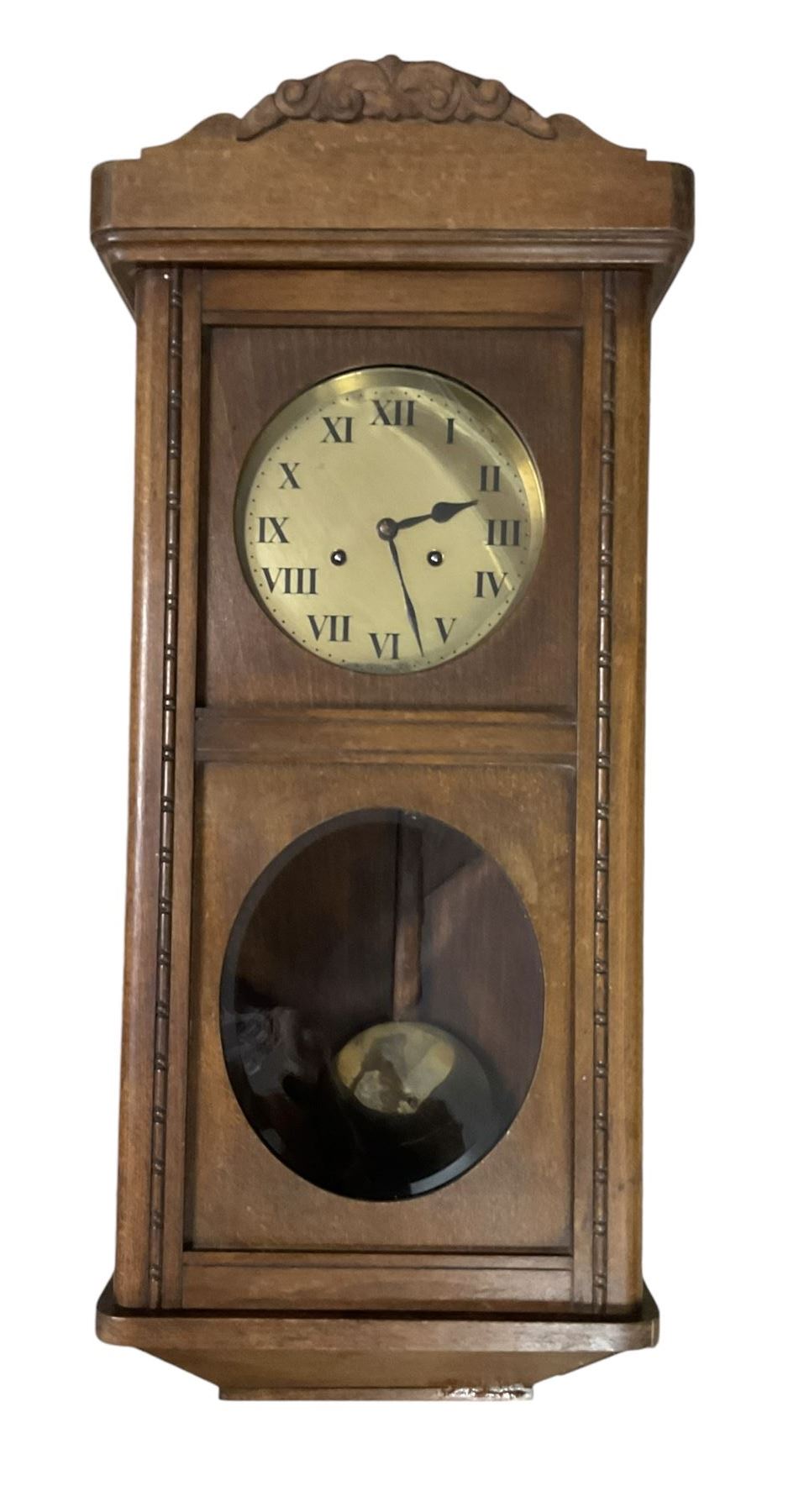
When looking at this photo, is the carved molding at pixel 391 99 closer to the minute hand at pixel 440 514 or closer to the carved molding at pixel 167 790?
the carved molding at pixel 167 790

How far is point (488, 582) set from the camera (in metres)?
1.39

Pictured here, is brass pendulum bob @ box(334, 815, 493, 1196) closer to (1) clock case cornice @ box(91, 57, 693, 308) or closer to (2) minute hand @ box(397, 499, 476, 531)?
(2) minute hand @ box(397, 499, 476, 531)

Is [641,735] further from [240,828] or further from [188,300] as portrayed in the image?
[188,300]

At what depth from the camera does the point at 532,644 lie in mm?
1373

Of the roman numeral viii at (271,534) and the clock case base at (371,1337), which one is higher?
the roman numeral viii at (271,534)

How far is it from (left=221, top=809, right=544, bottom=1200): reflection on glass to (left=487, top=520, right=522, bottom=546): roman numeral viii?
0.24m

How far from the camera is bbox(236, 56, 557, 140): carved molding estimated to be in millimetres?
1348

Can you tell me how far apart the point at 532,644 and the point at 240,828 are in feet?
0.94

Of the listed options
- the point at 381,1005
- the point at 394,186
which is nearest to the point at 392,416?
the point at 394,186

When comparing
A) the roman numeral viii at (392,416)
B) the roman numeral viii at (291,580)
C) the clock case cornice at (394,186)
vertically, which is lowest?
the roman numeral viii at (291,580)

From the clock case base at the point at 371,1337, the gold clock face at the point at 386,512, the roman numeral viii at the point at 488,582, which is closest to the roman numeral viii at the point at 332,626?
the gold clock face at the point at 386,512

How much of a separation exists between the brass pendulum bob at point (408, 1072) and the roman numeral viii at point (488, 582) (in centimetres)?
22

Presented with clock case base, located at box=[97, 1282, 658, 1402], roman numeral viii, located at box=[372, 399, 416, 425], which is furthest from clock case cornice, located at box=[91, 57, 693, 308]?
clock case base, located at box=[97, 1282, 658, 1402]

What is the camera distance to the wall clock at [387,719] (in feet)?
4.40
